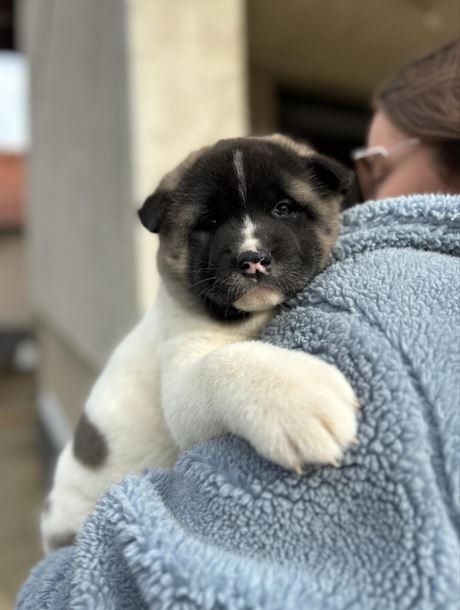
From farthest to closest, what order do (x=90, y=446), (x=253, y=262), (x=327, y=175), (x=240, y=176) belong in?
(x=90, y=446), (x=327, y=175), (x=240, y=176), (x=253, y=262)

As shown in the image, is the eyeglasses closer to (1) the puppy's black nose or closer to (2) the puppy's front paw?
(1) the puppy's black nose

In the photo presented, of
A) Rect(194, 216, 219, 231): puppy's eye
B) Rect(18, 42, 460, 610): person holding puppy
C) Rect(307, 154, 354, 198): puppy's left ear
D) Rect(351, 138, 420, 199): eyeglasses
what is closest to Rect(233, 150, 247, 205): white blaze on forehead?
→ Rect(194, 216, 219, 231): puppy's eye

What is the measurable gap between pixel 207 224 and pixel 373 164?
89 centimetres

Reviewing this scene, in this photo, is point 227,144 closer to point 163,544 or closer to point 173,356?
point 173,356

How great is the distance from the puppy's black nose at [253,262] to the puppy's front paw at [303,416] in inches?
15.1

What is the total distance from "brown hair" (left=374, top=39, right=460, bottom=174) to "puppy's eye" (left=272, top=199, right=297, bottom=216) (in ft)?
1.82

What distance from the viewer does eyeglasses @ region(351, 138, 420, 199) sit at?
77.7 inches

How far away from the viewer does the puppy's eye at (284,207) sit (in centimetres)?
151

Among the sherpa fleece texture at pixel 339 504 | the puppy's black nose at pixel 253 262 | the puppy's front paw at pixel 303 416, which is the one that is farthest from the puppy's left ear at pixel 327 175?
the puppy's front paw at pixel 303 416

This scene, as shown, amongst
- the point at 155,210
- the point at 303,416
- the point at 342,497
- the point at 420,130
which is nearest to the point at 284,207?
the point at 155,210

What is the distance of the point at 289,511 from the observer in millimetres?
896

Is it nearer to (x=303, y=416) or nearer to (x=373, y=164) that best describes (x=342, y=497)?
(x=303, y=416)

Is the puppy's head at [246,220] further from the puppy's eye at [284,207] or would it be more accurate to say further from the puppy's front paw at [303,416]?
the puppy's front paw at [303,416]

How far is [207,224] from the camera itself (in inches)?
60.8
